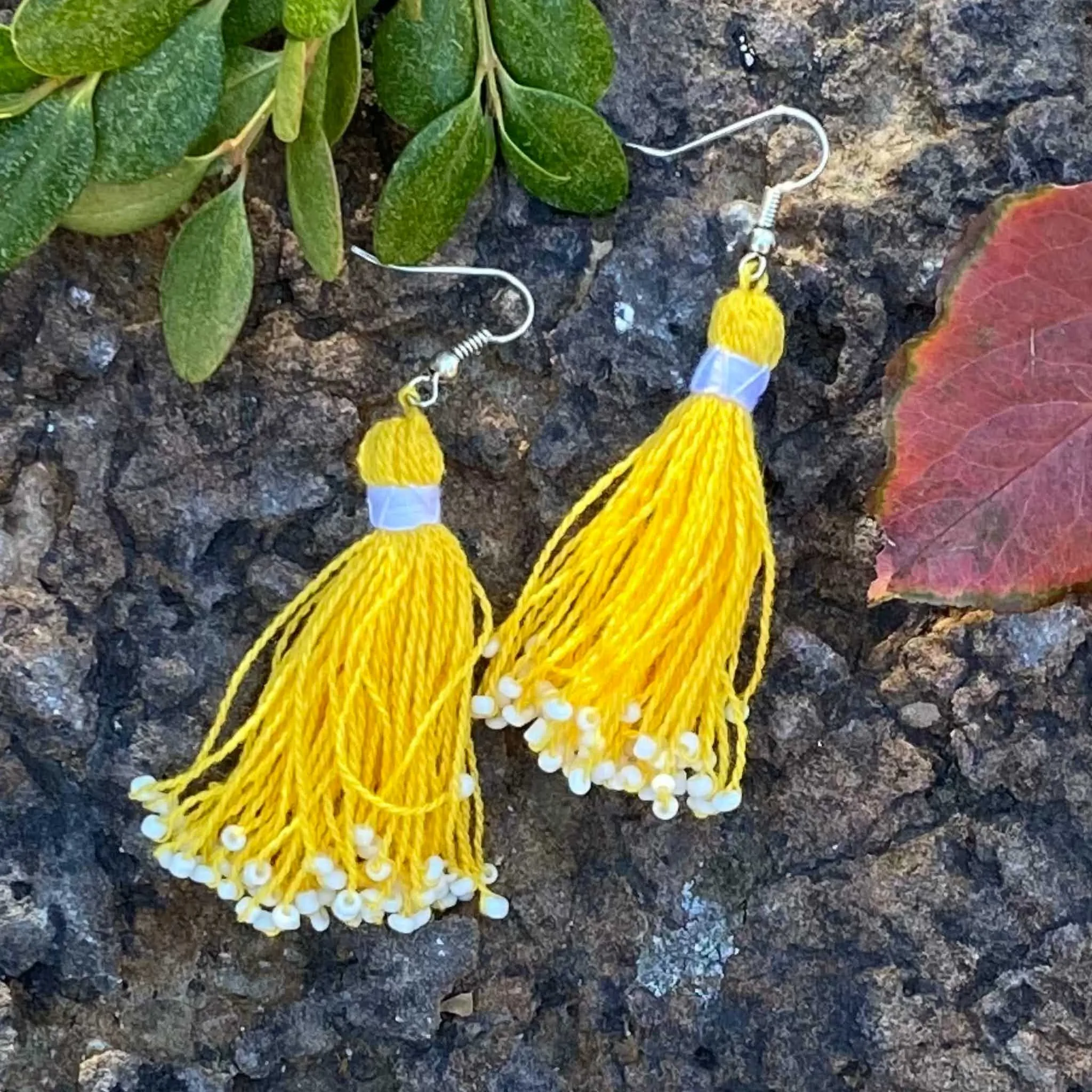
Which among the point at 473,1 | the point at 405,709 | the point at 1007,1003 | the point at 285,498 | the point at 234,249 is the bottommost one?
the point at 1007,1003

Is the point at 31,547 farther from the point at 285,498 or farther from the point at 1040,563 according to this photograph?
the point at 1040,563

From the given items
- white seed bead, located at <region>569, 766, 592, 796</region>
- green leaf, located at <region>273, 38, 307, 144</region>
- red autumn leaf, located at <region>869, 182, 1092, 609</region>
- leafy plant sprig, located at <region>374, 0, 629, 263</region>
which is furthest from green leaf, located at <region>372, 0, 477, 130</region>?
white seed bead, located at <region>569, 766, 592, 796</region>

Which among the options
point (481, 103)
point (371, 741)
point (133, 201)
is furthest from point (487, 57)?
point (371, 741)

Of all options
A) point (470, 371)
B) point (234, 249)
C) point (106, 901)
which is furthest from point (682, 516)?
point (106, 901)

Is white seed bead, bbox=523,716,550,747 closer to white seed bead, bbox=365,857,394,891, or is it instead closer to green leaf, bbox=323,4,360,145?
white seed bead, bbox=365,857,394,891

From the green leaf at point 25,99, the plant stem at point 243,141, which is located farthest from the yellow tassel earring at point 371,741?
the green leaf at point 25,99

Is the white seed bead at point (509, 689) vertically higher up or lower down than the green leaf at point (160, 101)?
lower down

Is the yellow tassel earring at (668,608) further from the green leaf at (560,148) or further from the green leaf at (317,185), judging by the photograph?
the green leaf at (317,185)
